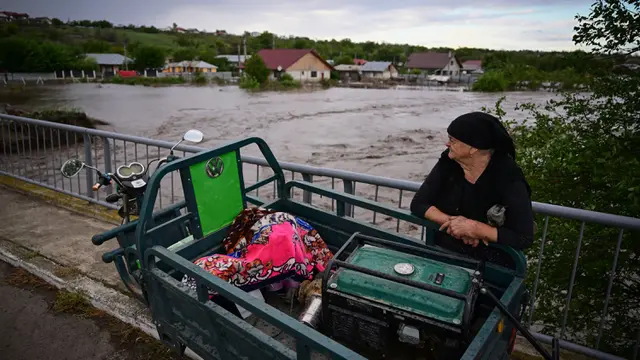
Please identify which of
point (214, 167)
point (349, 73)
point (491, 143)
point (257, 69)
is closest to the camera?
point (491, 143)

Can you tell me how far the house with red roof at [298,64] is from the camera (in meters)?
78.9

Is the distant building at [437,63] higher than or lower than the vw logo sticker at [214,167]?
higher

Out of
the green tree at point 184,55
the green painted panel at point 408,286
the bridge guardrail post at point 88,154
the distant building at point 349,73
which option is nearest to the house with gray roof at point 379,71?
the distant building at point 349,73

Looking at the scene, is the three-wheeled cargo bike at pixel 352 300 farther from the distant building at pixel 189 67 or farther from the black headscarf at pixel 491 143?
the distant building at pixel 189 67

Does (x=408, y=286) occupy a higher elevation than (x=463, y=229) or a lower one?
lower

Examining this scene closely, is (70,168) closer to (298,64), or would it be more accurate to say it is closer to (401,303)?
(401,303)

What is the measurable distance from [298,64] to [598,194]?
7952 centimetres

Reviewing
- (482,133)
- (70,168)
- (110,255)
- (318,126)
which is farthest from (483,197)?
(318,126)

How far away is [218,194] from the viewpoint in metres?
2.95

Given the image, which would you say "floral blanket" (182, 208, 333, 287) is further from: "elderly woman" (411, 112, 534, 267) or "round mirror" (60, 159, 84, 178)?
"round mirror" (60, 159, 84, 178)

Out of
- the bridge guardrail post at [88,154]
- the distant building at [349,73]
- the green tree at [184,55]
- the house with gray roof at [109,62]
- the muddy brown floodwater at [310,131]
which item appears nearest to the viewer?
the bridge guardrail post at [88,154]

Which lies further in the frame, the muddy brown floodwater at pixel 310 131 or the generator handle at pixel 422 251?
the muddy brown floodwater at pixel 310 131

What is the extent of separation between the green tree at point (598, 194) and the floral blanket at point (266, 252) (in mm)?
2369

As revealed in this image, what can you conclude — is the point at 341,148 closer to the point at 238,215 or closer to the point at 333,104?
the point at 238,215
